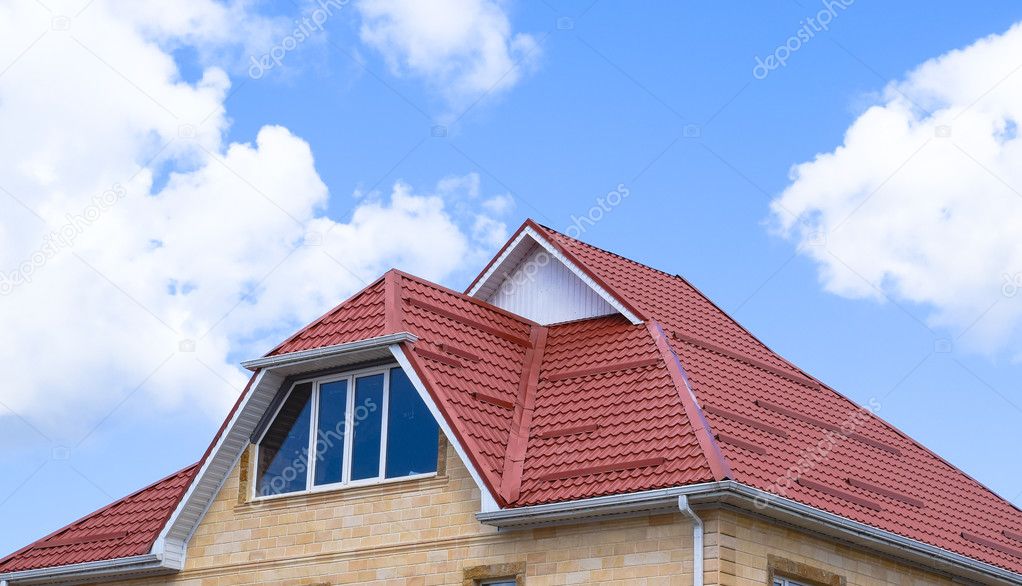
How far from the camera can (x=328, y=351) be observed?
865 inches

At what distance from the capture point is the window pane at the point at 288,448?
2278 cm

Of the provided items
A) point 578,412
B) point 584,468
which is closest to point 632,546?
point 584,468

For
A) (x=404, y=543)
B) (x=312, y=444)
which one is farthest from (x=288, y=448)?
(x=404, y=543)

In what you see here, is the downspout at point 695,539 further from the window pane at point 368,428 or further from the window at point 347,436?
the window pane at point 368,428

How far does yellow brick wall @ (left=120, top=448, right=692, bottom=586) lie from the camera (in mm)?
19328

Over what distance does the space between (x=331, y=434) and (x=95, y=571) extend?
4949mm

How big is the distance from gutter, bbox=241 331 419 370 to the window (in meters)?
0.65

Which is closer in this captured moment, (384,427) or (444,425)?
(444,425)

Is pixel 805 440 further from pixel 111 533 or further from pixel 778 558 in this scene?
pixel 111 533

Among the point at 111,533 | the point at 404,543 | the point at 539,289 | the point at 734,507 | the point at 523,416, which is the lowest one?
the point at 404,543

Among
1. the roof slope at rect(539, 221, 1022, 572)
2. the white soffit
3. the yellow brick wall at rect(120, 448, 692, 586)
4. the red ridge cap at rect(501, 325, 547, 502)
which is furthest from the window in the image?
the roof slope at rect(539, 221, 1022, 572)

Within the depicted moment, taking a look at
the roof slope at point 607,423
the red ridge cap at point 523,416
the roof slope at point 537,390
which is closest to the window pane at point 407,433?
the roof slope at point 537,390

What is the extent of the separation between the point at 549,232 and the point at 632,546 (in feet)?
25.4

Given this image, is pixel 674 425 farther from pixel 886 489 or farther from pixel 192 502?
pixel 192 502
